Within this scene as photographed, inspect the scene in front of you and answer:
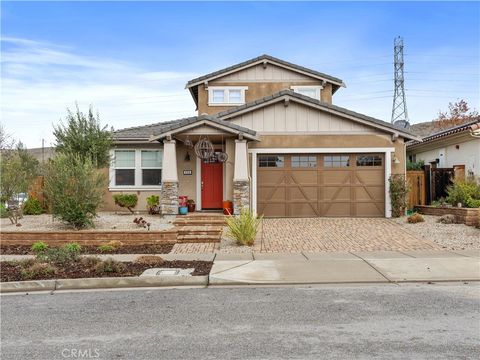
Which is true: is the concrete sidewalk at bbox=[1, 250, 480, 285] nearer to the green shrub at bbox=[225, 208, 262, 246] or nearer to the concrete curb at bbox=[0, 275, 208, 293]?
the concrete curb at bbox=[0, 275, 208, 293]

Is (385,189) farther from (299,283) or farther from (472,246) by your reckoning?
(299,283)

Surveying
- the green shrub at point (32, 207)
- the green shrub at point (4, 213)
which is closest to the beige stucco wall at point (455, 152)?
the green shrub at point (32, 207)

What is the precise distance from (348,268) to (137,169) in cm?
1240

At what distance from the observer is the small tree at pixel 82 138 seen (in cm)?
1819

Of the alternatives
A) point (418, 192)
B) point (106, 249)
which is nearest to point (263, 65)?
point (418, 192)

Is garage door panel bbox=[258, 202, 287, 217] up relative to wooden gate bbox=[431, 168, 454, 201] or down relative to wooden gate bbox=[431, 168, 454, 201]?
down

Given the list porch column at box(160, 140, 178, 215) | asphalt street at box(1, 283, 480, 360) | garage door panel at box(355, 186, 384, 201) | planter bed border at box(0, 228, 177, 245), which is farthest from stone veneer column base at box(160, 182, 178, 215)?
asphalt street at box(1, 283, 480, 360)

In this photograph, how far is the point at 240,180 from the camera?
55.7ft

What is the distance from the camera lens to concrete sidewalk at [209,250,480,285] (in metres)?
8.95

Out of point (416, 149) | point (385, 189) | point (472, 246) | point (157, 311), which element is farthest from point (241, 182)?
point (416, 149)

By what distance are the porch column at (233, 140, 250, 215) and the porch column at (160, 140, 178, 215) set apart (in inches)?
86.9

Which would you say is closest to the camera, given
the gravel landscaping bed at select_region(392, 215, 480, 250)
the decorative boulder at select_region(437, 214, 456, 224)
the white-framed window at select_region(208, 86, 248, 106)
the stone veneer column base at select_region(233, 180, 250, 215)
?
the gravel landscaping bed at select_region(392, 215, 480, 250)

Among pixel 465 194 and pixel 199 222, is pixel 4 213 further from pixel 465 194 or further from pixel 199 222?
pixel 465 194

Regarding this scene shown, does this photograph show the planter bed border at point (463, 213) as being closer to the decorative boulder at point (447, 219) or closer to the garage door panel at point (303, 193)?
the decorative boulder at point (447, 219)
